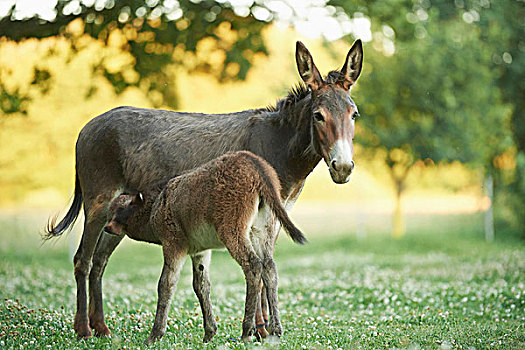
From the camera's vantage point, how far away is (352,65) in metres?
5.96

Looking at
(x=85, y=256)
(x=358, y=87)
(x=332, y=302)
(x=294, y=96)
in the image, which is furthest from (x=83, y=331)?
(x=358, y=87)

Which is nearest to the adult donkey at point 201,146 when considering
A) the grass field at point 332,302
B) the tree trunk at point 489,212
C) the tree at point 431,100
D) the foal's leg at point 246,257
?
the foal's leg at point 246,257

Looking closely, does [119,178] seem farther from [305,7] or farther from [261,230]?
[305,7]

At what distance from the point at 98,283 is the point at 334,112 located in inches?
137

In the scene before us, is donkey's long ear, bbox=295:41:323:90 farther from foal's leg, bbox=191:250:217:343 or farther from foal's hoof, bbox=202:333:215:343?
foal's hoof, bbox=202:333:215:343

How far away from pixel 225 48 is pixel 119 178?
547 centimetres

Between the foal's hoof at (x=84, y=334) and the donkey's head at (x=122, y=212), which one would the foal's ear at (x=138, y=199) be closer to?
the donkey's head at (x=122, y=212)

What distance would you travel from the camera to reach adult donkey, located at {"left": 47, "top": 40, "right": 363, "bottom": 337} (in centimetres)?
556

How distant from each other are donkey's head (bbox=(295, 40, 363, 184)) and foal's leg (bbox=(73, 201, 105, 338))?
2.77 metres

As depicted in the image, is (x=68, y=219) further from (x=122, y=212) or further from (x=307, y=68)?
(x=307, y=68)

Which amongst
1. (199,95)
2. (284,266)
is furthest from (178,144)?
(199,95)

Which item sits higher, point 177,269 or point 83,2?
point 83,2

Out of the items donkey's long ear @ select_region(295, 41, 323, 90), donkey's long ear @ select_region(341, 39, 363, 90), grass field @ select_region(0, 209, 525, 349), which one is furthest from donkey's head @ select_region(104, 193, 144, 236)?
donkey's long ear @ select_region(341, 39, 363, 90)

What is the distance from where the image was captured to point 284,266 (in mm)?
14898
